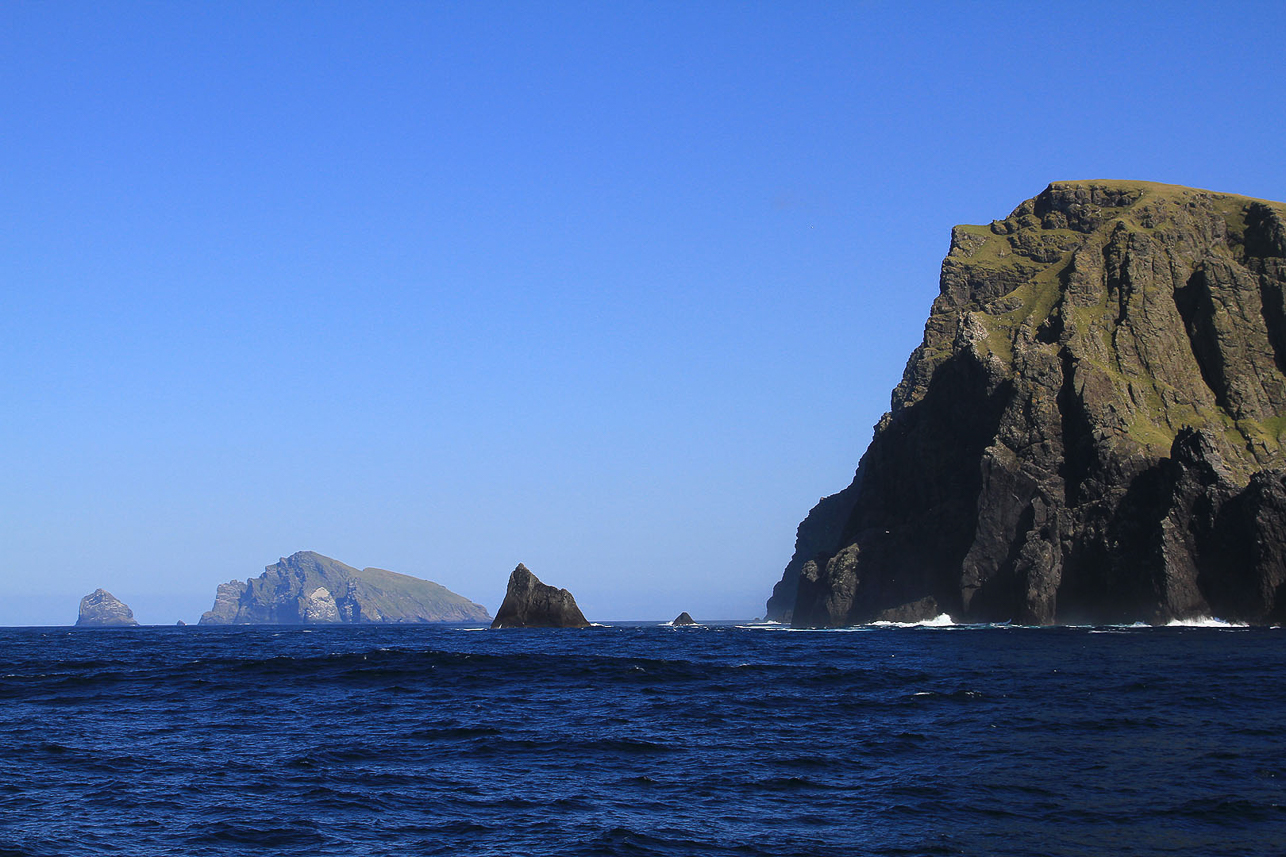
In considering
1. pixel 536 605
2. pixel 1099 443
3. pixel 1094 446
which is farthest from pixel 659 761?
pixel 536 605

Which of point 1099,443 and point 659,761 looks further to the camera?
point 1099,443

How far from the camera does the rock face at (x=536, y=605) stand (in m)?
152

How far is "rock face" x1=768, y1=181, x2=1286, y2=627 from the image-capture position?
109062 mm

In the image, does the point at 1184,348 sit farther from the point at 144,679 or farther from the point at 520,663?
the point at 144,679

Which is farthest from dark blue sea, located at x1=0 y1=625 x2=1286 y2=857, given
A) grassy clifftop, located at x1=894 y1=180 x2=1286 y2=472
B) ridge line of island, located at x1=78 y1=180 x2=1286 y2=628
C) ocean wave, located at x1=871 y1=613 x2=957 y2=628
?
grassy clifftop, located at x1=894 y1=180 x2=1286 y2=472

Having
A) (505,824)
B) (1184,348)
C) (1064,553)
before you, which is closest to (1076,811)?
(505,824)

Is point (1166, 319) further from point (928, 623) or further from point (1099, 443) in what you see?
point (928, 623)

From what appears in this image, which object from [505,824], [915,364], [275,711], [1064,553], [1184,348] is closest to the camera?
[505,824]

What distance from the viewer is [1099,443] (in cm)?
11956

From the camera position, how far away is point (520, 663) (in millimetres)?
68500

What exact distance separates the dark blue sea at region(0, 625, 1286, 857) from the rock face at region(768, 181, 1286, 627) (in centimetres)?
5243

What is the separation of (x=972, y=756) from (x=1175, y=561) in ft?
288

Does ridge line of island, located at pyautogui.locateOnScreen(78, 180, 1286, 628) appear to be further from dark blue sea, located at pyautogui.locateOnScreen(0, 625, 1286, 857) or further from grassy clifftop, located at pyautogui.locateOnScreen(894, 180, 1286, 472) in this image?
dark blue sea, located at pyautogui.locateOnScreen(0, 625, 1286, 857)

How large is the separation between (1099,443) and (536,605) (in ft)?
259
